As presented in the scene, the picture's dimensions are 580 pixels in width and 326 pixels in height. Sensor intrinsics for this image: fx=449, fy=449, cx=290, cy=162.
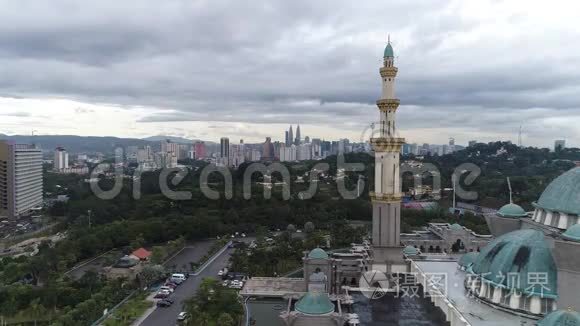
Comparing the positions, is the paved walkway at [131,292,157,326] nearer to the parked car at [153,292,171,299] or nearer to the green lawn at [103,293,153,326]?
the green lawn at [103,293,153,326]

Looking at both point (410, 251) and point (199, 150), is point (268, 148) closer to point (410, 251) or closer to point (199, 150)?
point (199, 150)

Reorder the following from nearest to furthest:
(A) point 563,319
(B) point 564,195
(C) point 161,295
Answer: (A) point 563,319
(B) point 564,195
(C) point 161,295

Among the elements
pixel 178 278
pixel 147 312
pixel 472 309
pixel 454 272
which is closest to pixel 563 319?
pixel 472 309

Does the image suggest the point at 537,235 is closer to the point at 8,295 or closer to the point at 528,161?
A: the point at 8,295

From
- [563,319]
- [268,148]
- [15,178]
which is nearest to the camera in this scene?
[563,319]

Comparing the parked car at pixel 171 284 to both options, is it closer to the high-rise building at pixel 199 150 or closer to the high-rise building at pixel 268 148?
the high-rise building at pixel 268 148

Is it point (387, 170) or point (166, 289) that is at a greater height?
point (387, 170)

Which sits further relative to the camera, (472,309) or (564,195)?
(564,195)

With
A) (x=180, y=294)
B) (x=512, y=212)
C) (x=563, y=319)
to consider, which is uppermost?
(x=512, y=212)

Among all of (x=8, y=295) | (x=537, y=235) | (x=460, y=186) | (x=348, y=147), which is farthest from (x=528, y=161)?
(x=8, y=295)
